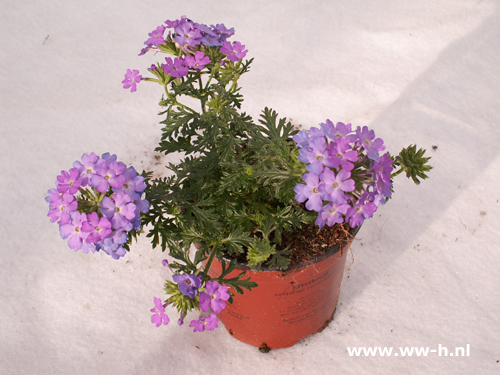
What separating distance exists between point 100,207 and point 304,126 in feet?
7.13

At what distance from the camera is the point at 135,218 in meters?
1.40

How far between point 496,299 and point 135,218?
209 centimetres

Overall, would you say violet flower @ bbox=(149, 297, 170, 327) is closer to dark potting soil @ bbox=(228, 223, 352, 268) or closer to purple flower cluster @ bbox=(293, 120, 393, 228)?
dark potting soil @ bbox=(228, 223, 352, 268)

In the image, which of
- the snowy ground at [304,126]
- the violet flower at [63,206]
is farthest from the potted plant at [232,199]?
the snowy ground at [304,126]

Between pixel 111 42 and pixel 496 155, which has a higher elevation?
pixel 111 42

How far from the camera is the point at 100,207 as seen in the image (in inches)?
54.4

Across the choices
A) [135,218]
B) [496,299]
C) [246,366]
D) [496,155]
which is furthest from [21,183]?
[496,155]

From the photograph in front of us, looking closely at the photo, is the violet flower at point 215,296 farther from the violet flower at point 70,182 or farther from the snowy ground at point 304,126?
the snowy ground at point 304,126

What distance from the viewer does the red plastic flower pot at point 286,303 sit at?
1.97 meters

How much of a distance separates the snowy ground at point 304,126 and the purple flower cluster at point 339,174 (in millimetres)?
1303

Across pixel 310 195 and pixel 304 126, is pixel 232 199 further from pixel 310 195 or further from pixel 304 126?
pixel 304 126

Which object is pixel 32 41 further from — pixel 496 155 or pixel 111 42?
pixel 496 155

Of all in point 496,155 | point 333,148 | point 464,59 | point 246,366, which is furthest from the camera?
point 464,59

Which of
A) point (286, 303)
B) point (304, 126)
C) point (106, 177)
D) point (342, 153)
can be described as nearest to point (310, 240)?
point (286, 303)
